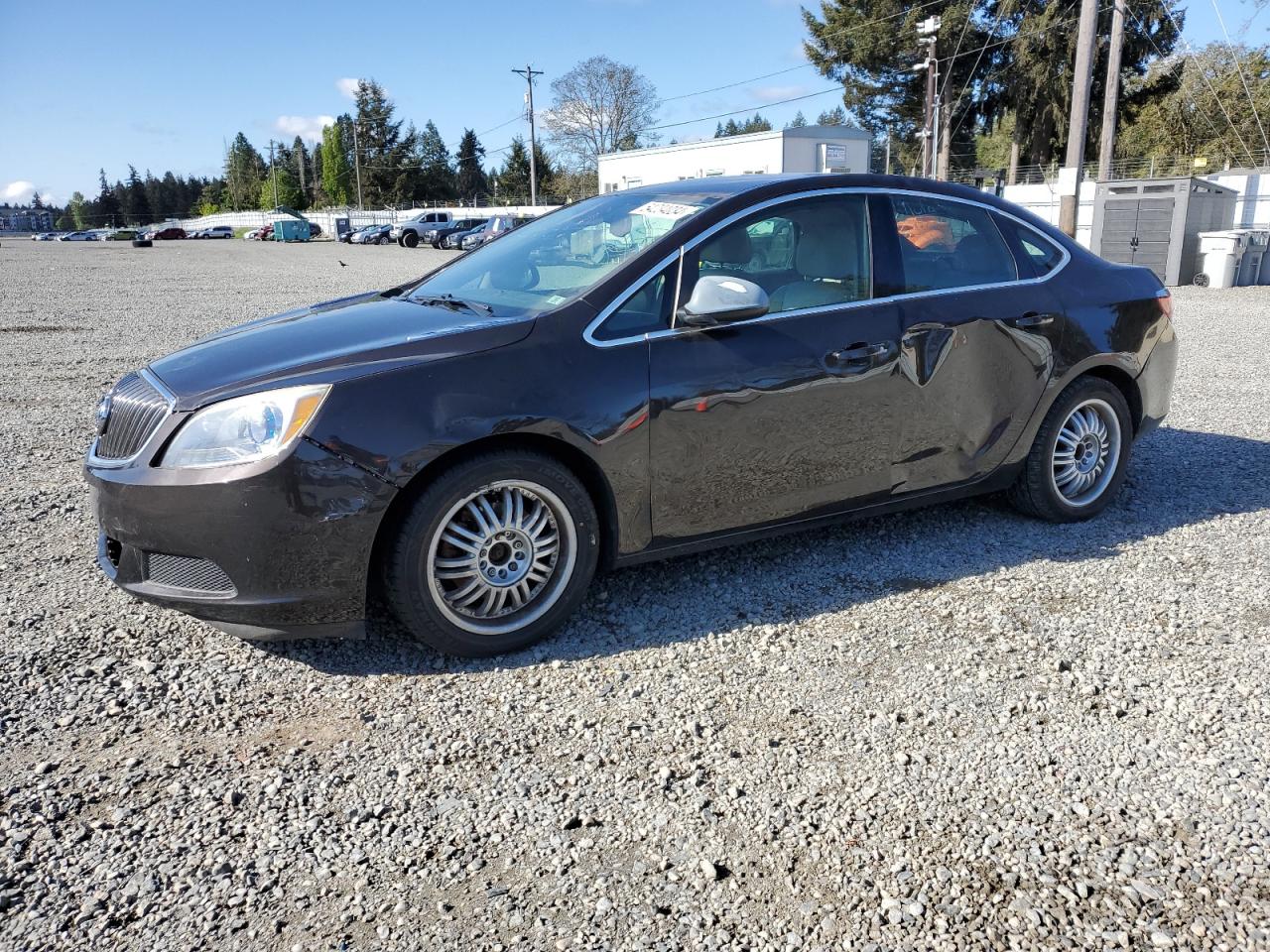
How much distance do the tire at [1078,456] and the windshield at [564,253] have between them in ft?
6.80

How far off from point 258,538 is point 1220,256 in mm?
21517

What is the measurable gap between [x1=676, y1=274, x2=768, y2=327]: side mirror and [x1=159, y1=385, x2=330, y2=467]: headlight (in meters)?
1.34

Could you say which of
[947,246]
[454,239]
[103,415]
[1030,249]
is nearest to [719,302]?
[947,246]

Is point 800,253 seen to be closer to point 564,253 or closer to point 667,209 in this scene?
point 667,209

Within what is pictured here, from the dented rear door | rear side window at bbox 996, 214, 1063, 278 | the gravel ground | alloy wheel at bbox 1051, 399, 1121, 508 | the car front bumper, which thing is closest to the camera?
the gravel ground

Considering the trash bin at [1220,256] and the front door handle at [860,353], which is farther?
the trash bin at [1220,256]

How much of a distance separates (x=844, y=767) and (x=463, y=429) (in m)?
1.58

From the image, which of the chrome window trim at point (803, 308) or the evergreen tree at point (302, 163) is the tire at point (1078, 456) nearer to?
the chrome window trim at point (803, 308)

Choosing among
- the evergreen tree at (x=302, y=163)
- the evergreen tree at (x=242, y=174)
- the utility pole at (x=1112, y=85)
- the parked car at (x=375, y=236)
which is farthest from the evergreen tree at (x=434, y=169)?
the utility pole at (x=1112, y=85)

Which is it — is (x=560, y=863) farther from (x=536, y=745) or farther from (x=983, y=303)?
(x=983, y=303)

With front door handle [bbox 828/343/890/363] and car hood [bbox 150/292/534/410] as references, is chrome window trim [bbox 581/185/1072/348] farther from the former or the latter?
car hood [bbox 150/292/534/410]

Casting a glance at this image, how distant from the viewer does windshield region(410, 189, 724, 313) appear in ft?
12.4

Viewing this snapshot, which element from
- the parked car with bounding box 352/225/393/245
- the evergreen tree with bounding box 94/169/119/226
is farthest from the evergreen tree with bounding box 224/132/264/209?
the parked car with bounding box 352/225/393/245

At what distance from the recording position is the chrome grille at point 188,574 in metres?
3.14
